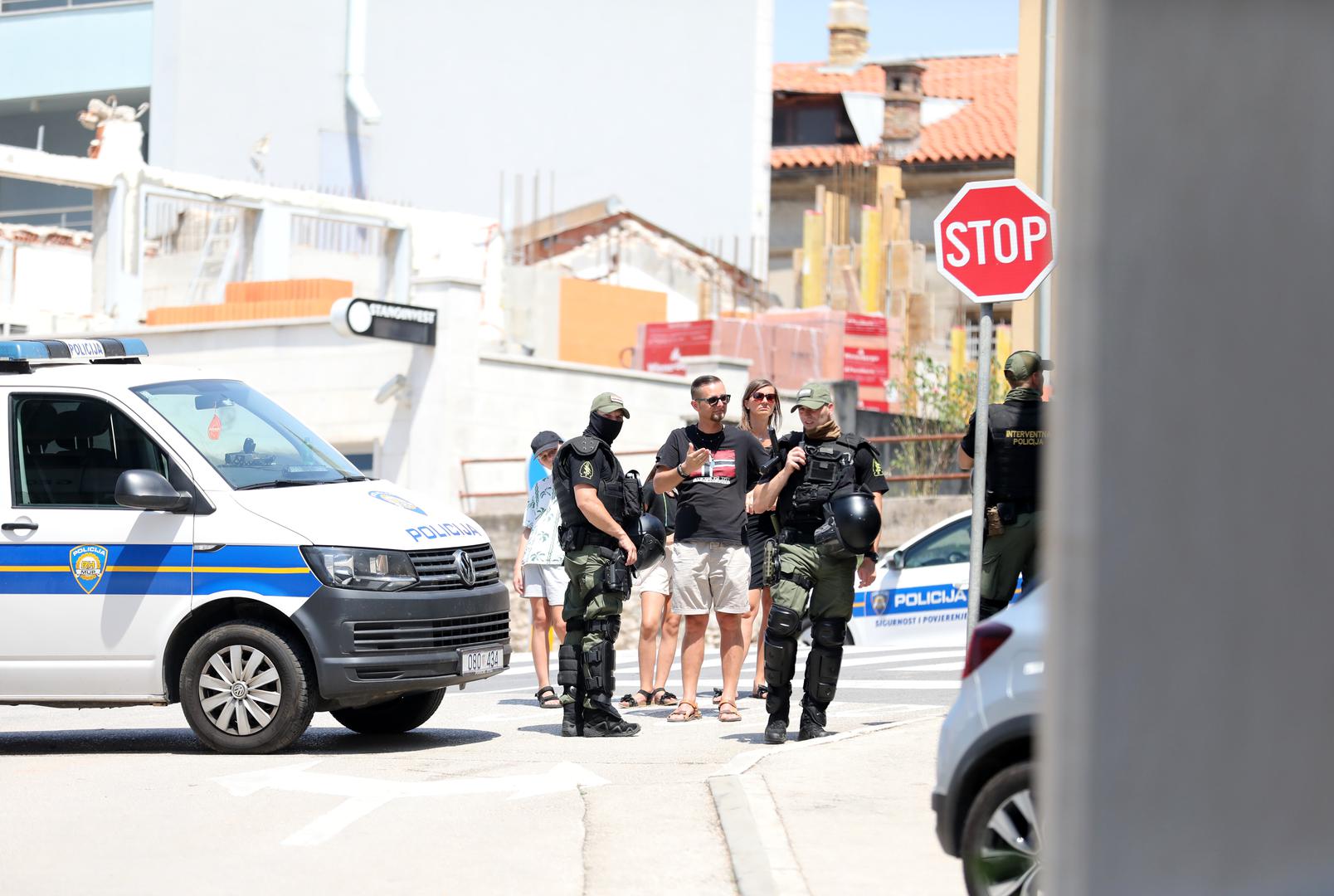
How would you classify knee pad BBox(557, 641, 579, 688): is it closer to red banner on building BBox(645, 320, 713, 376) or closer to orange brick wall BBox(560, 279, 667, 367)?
red banner on building BBox(645, 320, 713, 376)

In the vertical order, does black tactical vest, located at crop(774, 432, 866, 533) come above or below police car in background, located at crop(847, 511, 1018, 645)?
above

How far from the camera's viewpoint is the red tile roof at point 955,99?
50000 mm

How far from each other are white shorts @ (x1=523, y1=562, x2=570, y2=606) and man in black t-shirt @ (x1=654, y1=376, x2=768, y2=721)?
1.44 metres

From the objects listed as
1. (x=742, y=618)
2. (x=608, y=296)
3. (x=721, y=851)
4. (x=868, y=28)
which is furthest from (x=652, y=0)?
(x=721, y=851)

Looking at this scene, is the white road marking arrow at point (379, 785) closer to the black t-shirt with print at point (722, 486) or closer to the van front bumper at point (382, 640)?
the van front bumper at point (382, 640)

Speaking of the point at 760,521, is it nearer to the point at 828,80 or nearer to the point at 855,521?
the point at 855,521

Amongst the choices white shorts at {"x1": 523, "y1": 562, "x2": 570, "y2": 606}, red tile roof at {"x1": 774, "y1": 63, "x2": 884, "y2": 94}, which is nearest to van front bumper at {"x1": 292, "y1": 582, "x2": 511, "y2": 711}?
white shorts at {"x1": 523, "y1": 562, "x2": 570, "y2": 606}

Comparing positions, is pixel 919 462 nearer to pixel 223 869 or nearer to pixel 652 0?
pixel 223 869

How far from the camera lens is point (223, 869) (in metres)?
6.99

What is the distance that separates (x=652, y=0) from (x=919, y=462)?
32153 millimetres

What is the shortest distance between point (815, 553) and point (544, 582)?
2.88m

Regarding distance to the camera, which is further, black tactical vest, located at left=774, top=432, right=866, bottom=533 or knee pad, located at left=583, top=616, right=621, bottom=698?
knee pad, located at left=583, top=616, right=621, bottom=698

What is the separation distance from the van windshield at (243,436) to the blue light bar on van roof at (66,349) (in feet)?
1.97

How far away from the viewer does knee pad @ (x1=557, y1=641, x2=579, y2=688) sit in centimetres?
1038
